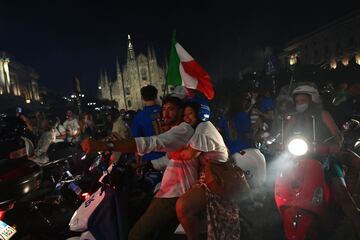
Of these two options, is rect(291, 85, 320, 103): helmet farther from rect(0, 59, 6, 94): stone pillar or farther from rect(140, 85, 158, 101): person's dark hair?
rect(0, 59, 6, 94): stone pillar

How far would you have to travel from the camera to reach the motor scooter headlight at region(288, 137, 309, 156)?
3.62m

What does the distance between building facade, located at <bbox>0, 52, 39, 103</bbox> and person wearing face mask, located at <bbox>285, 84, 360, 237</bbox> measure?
78.9 meters

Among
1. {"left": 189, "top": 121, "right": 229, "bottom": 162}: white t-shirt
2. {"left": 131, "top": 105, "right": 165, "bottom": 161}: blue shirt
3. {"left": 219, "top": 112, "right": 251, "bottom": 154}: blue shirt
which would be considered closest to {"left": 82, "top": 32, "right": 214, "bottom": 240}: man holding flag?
{"left": 189, "top": 121, "right": 229, "bottom": 162}: white t-shirt

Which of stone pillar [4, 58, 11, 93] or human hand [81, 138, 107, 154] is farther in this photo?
stone pillar [4, 58, 11, 93]

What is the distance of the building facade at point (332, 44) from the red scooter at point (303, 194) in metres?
50.1

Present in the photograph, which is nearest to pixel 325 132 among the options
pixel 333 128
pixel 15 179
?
pixel 333 128

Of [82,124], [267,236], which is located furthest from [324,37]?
[267,236]

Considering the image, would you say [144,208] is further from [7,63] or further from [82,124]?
[7,63]

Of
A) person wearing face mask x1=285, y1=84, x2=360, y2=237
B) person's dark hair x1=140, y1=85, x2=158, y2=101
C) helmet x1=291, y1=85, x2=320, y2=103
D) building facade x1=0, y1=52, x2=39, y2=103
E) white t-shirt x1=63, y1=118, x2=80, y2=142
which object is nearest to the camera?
person wearing face mask x1=285, y1=84, x2=360, y2=237

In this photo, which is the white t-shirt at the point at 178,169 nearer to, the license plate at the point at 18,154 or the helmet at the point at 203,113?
the helmet at the point at 203,113

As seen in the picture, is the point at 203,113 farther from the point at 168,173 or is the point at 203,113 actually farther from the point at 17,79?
the point at 17,79

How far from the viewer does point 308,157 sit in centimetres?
370

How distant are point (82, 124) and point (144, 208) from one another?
8.89 meters

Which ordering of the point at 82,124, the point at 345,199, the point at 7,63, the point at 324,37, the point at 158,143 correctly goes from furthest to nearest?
the point at 7,63, the point at 324,37, the point at 82,124, the point at 345,199, the point at 158,143
